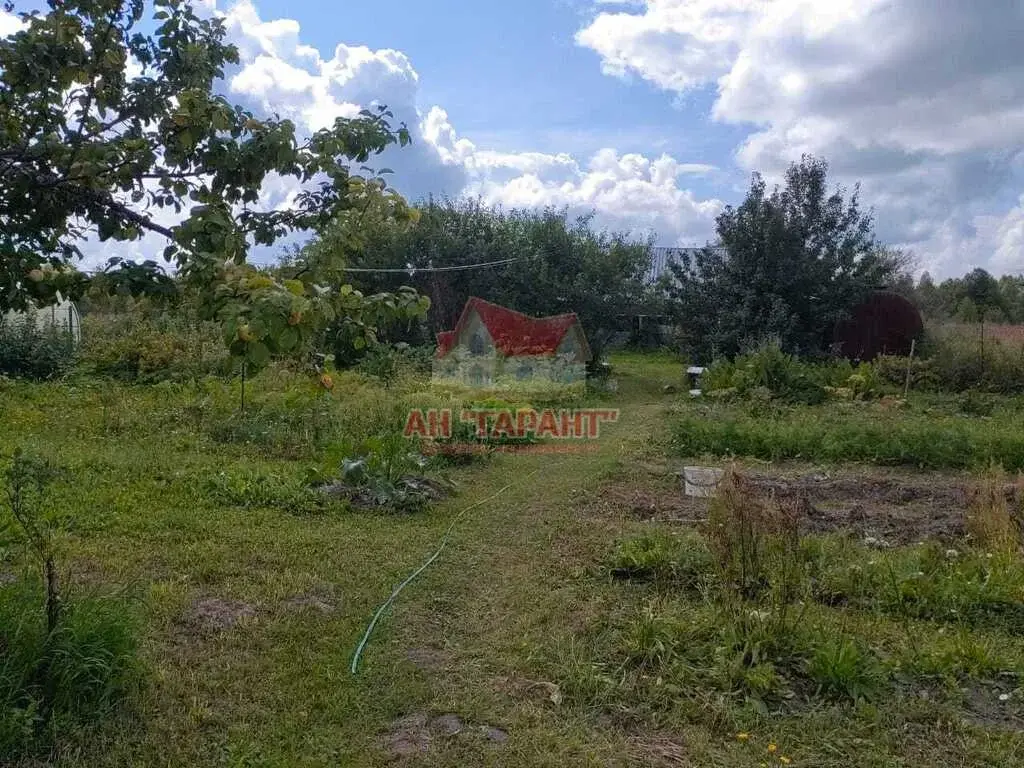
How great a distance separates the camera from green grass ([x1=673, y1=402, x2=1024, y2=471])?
814 centimetres

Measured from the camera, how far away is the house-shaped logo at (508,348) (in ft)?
41.4

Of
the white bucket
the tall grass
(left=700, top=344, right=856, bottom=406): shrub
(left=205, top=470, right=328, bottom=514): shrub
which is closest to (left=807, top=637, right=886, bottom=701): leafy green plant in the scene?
the tall grass

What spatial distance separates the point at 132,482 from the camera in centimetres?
644

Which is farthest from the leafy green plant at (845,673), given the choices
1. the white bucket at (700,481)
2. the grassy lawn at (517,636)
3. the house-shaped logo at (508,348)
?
the house-shaped logo at (508,348)

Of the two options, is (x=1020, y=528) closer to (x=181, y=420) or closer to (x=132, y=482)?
(x=132, y=482)

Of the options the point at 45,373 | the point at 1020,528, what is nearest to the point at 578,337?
the point at 45,373

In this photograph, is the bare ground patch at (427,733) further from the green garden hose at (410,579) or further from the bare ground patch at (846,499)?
the bare ground patch at (846,499)

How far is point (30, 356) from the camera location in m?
13.0

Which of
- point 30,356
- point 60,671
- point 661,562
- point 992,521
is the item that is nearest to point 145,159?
point 60,671

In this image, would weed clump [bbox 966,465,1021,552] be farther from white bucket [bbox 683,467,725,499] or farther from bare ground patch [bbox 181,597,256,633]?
bare ground patch [bbox 181,597,256,633]

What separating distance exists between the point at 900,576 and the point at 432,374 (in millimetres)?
9688

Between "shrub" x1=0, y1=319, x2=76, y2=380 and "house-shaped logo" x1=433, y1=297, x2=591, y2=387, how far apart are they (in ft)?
20.6

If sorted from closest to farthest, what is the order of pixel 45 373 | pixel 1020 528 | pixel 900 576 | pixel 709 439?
pixel 900 576
pixel 1020 528
pixel 709 439
pixel 45 373

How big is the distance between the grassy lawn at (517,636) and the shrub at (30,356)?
7289 millimetres
